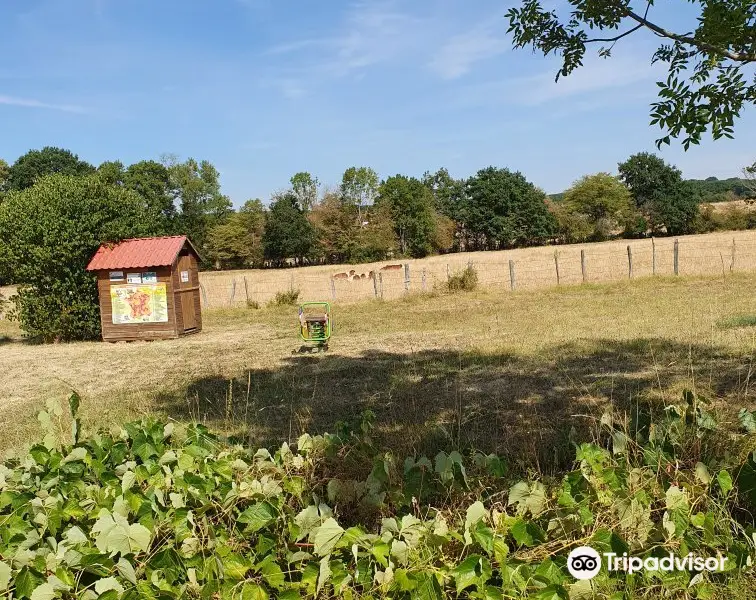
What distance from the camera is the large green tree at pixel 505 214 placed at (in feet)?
233

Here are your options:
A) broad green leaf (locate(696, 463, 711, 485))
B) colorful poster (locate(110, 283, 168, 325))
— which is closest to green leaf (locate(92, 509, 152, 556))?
broad green leaf (locate(696, 463, 711, 485))

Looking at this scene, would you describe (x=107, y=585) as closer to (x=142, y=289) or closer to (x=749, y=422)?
(x=749, y=422)

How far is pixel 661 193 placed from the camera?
70875 mm

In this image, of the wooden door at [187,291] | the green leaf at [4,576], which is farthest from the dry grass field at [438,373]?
the green leaf at [4,576]

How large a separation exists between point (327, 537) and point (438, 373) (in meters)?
6.07

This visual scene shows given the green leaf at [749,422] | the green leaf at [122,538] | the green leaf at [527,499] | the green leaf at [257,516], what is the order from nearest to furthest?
the green leaf at [122,538]
the green leaf at [527,499]
the green leaf at [257,516]
the green leaf at [749,422]

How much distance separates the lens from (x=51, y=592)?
7.36ft

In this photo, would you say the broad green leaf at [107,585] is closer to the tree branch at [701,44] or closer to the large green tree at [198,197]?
the tree branch at [701,44]

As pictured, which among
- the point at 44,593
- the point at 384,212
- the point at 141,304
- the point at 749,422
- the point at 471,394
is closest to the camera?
the point at 44,593

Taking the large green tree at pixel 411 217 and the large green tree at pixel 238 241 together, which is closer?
the large green tree at pixel 238 241

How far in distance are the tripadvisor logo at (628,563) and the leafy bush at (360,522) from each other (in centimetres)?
3

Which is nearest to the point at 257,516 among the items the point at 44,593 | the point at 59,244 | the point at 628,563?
the point at 44,593

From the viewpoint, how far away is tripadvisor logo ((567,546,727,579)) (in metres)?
2.36

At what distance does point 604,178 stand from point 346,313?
2544 inches
